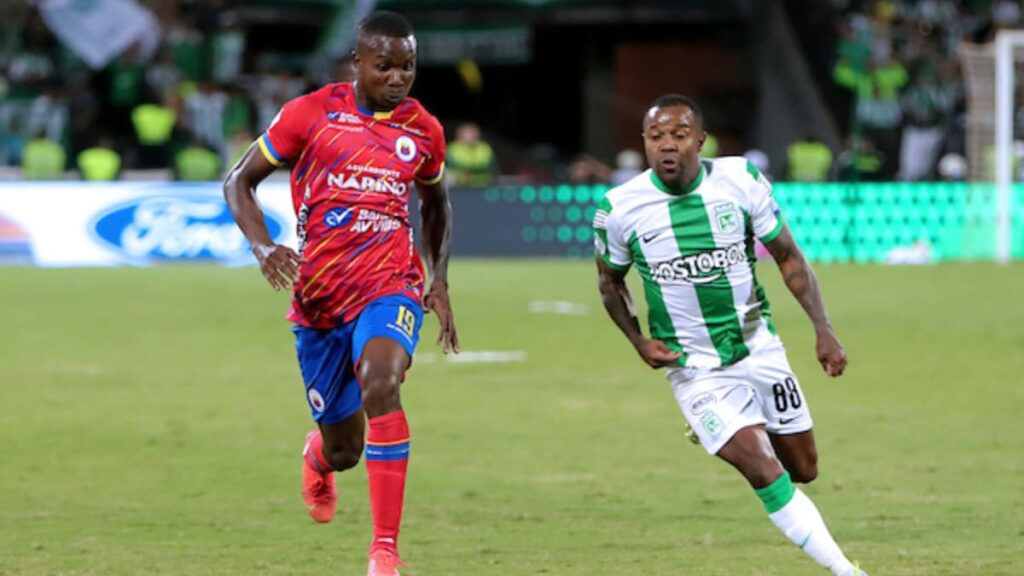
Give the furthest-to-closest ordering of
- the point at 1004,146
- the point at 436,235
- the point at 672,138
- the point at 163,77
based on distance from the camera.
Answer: the point at 163,77, the point at 1004,146, the point at 436,235, the point at 672,138

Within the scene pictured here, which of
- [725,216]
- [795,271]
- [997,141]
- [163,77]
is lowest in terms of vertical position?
[997,141]

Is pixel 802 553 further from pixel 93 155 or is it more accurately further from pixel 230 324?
pixel 93 155

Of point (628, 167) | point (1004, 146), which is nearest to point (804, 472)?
point (1004, 146)

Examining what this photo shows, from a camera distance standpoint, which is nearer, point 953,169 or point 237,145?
point 953,169

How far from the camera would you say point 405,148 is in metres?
8.12

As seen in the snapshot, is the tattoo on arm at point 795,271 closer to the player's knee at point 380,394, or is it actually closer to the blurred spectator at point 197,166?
the player's knee at point 380,394

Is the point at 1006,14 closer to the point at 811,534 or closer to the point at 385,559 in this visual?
the point at 811,534

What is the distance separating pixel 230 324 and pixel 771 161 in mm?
18559

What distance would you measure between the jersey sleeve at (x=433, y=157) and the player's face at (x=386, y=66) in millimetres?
290

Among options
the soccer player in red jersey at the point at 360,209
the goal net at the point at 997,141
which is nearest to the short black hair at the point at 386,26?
the soccer player in red jersey at the point at 360,209

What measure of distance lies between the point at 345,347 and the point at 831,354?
216 centimetres

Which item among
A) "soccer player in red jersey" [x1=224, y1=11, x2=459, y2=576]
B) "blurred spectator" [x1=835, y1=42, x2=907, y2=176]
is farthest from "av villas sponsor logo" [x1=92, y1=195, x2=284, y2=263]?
"soccer player in red jersey" [x1=224, y1=11, x2=459, y2=576]

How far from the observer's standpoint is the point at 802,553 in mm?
8383

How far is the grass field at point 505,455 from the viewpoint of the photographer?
8.51 metres
